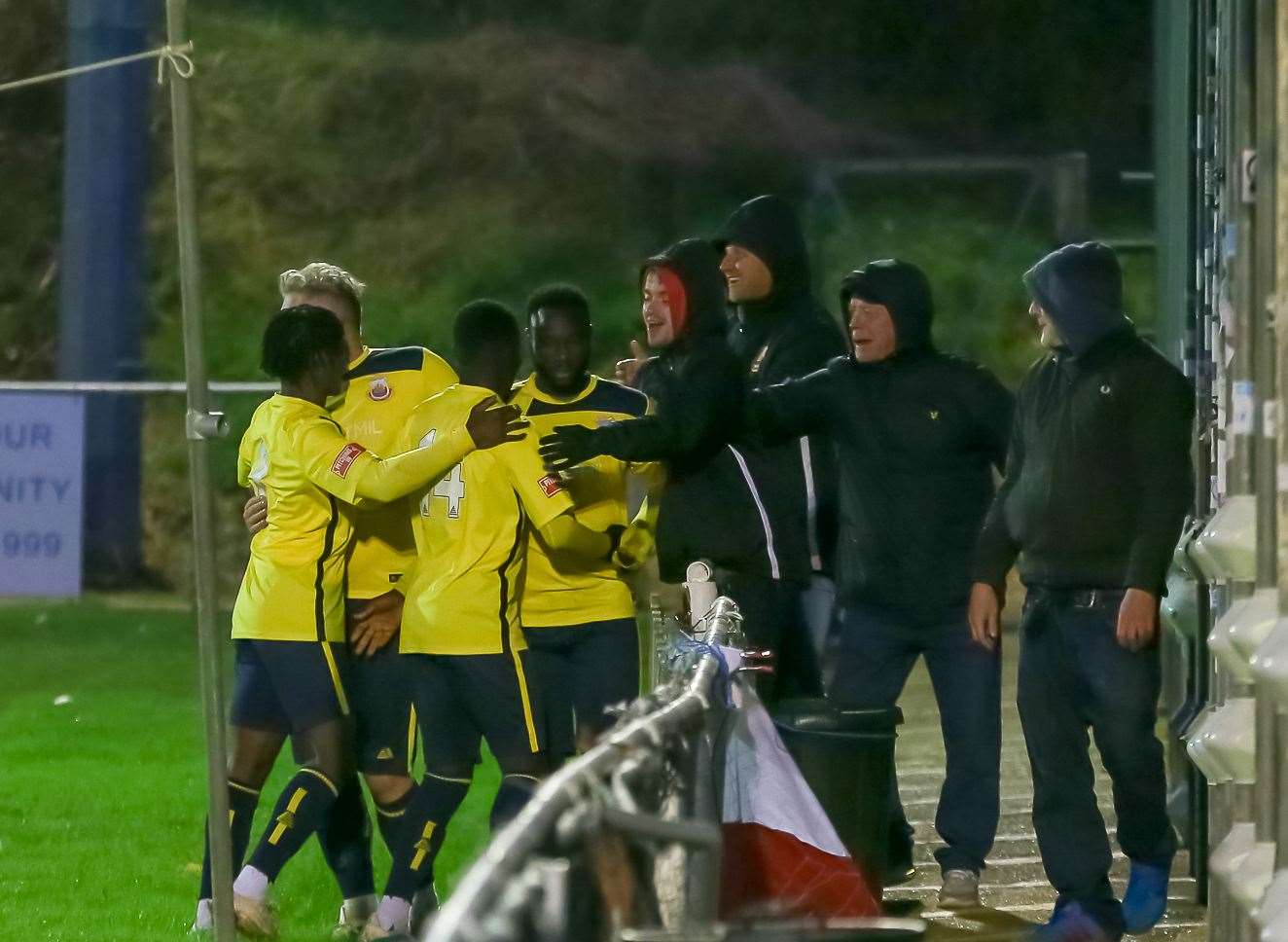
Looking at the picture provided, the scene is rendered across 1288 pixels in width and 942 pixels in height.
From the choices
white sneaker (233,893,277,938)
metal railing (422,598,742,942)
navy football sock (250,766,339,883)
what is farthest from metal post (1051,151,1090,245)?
metal railing (422,598,742,942)

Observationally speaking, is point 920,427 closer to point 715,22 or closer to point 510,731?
point 510,731

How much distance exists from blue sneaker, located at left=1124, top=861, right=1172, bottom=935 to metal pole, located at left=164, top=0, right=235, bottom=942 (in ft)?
A: 8.21

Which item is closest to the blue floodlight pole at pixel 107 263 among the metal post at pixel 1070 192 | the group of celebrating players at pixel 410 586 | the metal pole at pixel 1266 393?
the metal post at pixel 1070 192

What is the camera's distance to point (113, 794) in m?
10.3

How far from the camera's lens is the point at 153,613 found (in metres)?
18.0

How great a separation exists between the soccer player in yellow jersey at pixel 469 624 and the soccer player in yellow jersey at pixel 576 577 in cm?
12

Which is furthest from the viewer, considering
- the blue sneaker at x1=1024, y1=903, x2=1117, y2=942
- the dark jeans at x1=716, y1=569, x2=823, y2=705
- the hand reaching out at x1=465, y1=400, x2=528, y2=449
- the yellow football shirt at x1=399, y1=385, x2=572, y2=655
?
the dark jeans at x1=716, y1=569, x2=823, y2=705

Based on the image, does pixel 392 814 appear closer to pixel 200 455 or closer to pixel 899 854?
pixel 899 854

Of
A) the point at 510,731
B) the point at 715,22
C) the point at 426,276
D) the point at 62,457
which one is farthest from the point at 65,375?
the point at 715,22

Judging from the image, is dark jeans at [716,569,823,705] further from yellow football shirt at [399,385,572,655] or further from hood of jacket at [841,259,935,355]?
hood of jacket at [841,259,935,355]

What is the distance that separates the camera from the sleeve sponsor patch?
21.5ft

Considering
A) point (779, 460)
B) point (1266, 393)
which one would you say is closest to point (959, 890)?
point (779, 460)

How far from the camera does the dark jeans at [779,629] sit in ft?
23.2

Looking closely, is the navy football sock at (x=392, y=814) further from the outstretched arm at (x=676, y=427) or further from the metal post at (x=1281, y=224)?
the metal post at (x=1281, y=224)
